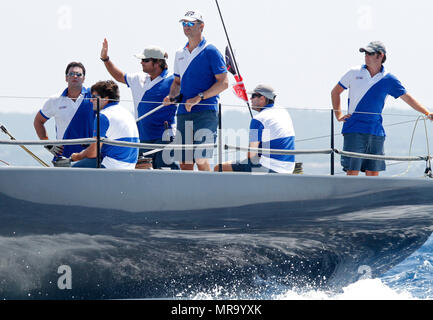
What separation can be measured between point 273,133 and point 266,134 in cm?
6

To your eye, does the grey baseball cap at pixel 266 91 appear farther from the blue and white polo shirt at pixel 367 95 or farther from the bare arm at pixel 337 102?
the blue and white polo shirt at pixel 367 95

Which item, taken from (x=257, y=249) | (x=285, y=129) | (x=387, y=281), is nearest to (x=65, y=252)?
(x=257, y=249)

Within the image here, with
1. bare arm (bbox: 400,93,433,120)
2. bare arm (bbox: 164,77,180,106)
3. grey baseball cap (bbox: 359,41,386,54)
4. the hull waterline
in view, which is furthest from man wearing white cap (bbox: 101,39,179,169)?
bare arm (bbox: 400,93,433,120)

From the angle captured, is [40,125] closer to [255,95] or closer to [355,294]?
[255,95]

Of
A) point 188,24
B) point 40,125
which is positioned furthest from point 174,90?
point 40,125

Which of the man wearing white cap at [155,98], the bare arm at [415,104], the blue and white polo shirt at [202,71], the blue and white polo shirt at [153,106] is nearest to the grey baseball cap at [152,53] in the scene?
the man wearing white cap at [155,98]

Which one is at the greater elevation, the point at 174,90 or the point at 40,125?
the point at 174,90

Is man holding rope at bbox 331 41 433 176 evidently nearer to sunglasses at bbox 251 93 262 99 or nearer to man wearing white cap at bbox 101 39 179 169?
sunglasses at bbox 251 93 262 99

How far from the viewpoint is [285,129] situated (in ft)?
22.9

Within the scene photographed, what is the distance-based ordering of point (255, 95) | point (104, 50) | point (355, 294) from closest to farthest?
point (255, 95), point (104, 50), point (355, 294)

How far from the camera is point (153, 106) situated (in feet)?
24.0

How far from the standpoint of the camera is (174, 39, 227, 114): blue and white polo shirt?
6.87 metres

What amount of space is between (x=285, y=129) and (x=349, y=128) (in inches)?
31.6
